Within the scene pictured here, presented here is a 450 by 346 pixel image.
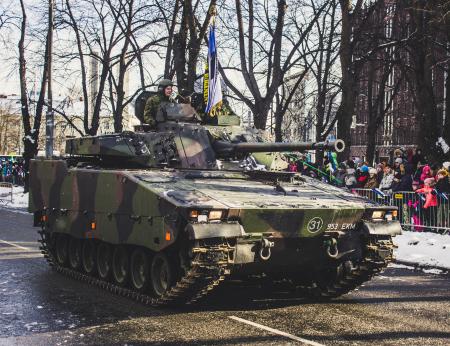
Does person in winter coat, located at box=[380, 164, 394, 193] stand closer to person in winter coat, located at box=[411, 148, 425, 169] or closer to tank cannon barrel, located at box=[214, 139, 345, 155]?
person in winter coat, located at box=[411, 148, 425, 169]

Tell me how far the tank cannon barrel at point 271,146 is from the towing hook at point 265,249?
140cm

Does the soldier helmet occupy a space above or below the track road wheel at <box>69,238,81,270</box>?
above

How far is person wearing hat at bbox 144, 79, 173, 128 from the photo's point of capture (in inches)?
444

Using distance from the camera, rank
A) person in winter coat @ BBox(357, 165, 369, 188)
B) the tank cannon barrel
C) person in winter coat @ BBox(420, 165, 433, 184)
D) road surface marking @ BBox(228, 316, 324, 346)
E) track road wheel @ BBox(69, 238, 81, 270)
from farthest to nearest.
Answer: person in winter coat @ BBox(357, 165, 369, 188), person in winter coat @ BBox(420, 165, 433, 184), track road wheel @ BBox(69, 238, 81, 270), the tank cannon barrel, road surface marking @ BBox(228, 316, 324, 346)

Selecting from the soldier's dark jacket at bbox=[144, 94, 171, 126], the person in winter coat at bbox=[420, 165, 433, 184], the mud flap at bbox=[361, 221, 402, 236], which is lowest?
the mud flap at bbox=[361, 221, 402, 236]

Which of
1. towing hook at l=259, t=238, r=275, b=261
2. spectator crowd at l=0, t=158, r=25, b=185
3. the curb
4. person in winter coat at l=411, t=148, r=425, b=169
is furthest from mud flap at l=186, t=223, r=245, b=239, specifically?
spectator crowd at l=0, t=158, r=25, b=185

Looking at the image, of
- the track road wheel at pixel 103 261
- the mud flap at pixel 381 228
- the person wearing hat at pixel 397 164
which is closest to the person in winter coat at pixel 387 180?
the person wearing hat at pixel 397 164

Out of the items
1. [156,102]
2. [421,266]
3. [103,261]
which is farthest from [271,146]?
[421,266]

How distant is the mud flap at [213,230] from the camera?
794 centimetres

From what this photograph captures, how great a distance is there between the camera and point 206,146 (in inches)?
423

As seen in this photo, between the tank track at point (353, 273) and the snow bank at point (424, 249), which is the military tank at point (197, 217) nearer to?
the tank track at point (353, 273)

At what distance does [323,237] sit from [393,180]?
891cm

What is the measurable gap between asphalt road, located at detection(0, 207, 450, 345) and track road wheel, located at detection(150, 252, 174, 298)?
0.31 metres

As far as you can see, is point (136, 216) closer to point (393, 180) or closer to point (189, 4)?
point (393, 180)
